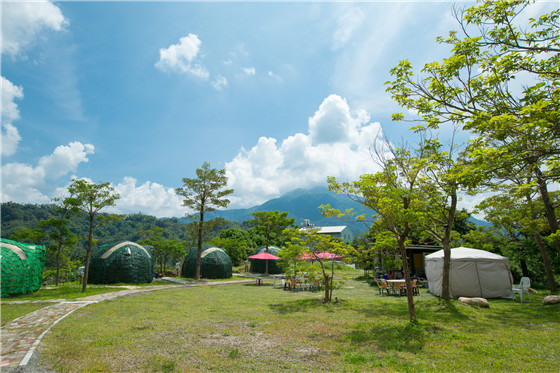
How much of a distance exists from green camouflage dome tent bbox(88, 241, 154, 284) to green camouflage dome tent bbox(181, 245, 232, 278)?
4421mm

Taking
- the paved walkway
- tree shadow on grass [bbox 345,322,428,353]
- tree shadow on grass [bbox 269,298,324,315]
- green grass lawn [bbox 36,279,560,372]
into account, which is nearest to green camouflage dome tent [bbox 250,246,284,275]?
tree shadow on grass [bbox 269,298,324,315]

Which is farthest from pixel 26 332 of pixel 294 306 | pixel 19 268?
pixel 19 268

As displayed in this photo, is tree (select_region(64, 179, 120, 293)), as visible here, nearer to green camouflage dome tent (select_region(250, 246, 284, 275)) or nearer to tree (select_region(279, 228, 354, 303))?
tree (select_region(279, 228, 354, 303))

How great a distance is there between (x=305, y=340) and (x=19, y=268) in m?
14.9

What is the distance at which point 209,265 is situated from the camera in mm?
23469

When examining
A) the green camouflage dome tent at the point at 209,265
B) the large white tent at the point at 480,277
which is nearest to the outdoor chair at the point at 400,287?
the large white tent at the point at 480,277

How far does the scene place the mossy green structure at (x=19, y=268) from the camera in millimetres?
12578

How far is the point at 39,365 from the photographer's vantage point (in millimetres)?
4777

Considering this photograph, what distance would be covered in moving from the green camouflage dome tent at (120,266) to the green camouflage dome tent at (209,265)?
4.42 meters

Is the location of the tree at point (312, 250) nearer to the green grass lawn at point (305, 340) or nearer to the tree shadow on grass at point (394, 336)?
the green grass lawn at point (305, 340)

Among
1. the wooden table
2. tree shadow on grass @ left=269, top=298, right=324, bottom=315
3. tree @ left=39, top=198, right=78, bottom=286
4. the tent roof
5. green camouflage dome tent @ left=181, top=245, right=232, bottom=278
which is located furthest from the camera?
green camouflage dome tent @ left=181, top=245, right=232, bottom=278

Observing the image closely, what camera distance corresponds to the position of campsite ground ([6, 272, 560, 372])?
190 inches

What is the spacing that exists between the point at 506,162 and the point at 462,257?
10.3 metres

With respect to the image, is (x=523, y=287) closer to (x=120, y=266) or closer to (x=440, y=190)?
(x=440, y=190)
